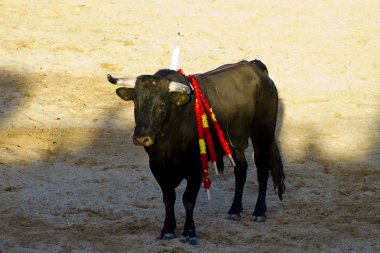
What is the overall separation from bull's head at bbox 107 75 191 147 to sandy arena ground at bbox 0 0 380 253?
1155mm

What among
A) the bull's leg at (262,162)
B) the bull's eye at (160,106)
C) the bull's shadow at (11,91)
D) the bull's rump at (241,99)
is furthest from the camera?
the bull's shadow at (11,91)

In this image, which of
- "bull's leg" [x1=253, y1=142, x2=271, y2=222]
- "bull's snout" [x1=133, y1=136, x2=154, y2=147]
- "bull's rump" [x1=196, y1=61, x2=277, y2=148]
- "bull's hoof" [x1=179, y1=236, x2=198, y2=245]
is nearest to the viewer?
"bull's snout" [x1=133, y1=136, x2=154, y2=147]

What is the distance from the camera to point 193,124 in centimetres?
847

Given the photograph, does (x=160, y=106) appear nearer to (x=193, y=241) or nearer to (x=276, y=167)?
(x=193, y=241)

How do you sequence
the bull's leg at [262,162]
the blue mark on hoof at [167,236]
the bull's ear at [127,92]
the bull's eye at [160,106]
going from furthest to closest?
the bull's leg at [262,162] < the blue mark on hoof at [167,236] < the bull's ear at [127,92] < the bull's eye at [160,106]

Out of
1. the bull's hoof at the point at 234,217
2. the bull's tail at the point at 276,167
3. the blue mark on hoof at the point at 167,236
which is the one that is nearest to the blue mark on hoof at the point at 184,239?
the blue mark on hoof at the point at 167,236

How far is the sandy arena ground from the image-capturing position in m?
8.99

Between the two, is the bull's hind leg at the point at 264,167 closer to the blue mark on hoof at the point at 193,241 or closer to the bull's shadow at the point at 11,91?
the blue mark on hoof at the point at 193,241

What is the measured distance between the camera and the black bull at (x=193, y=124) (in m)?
8.05

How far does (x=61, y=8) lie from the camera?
1758 centimetres

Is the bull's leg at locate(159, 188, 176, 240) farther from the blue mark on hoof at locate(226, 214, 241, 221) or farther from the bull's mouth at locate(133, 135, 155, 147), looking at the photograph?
the blue mark on hoof at locate(226, 214, 241, 221)

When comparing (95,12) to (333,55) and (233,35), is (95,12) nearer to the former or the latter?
(233,35)

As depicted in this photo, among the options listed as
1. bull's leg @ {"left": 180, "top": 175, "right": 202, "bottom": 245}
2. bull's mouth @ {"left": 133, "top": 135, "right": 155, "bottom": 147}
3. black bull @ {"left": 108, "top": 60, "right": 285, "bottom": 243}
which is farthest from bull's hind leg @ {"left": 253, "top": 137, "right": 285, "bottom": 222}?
bull's mouth @ {"left": 133, "top": 135, "right": 155, "bottom": 147}

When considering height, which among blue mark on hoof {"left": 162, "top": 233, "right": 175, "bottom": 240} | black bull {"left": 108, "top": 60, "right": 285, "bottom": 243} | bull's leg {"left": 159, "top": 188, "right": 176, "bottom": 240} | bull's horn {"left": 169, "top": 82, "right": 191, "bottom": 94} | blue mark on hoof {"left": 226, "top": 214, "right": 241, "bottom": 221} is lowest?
blue mark on hoof {"left": 226, "top": 214, "right": 241, "bottom": 221}
